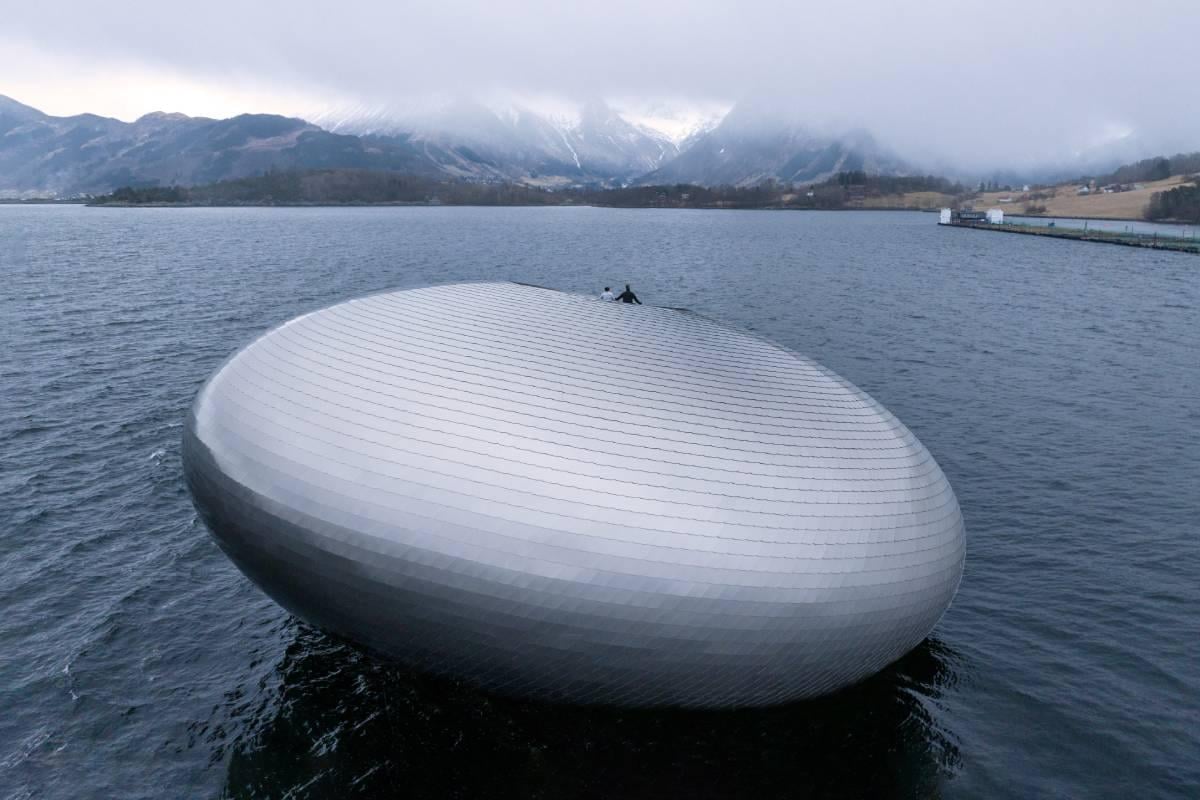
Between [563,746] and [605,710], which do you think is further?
[605,710]

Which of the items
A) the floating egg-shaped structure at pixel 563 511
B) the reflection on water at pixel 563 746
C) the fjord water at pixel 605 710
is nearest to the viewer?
the floating egg-shaped structure at pixel 563 511

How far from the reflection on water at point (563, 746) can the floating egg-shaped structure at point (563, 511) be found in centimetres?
155

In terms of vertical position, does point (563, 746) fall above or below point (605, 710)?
below

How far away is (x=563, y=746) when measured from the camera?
24203mm

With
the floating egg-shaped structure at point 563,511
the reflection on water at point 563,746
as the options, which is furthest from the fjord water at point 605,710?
the floating egg-shaped structure at point 563,511

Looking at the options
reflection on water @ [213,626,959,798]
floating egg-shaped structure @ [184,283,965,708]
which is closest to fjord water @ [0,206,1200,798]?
reflection on water @ [213,626,959,798]

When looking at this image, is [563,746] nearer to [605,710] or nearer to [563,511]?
[605,710]

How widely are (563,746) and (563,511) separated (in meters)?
8.00

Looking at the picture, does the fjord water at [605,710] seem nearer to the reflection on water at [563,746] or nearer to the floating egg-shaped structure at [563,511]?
the reflection on water at [563,746]

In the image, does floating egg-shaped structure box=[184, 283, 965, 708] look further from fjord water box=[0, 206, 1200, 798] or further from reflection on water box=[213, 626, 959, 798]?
fjord water box=[0, 206, 1200, 798]

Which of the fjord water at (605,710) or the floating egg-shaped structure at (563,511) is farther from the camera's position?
the fjord water at (605,710)

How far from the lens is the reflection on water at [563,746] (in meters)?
22.9

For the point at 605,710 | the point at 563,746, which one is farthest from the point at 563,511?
the point at 563,746

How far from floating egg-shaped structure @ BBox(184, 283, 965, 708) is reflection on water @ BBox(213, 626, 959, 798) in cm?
155
